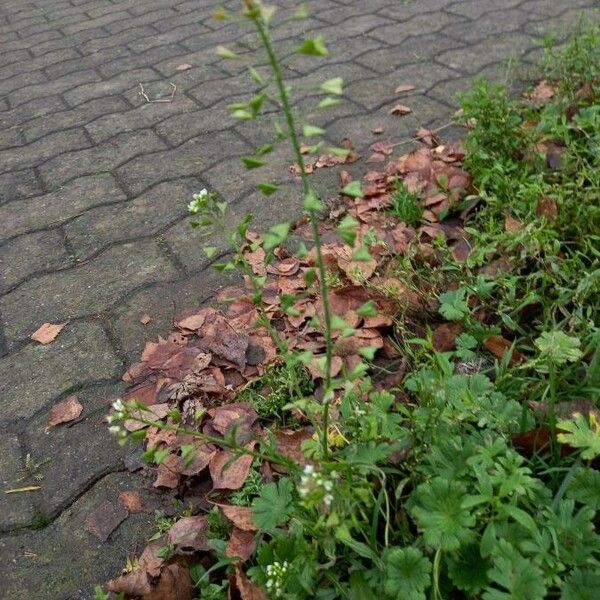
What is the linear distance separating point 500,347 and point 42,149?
2.46 metres

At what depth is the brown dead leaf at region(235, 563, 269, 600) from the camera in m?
1.25

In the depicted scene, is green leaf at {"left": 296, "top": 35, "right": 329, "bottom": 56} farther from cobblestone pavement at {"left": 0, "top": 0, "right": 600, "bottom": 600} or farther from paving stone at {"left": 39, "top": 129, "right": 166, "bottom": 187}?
paving stone at {"left": 39, "top": 129, "right": 166, "bottom": 187}

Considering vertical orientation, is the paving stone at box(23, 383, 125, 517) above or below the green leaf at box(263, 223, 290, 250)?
below

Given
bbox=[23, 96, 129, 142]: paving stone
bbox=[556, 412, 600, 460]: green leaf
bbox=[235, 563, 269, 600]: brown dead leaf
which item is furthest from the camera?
bbox=[23, 96, 129, 142]: paving stone

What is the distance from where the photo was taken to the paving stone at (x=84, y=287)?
215 cm

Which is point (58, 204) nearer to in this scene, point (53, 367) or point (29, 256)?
point (29, 256)

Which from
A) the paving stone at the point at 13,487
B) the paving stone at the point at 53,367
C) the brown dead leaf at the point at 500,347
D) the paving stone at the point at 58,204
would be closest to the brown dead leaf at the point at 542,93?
the brown dead leaf at the point at 500,347

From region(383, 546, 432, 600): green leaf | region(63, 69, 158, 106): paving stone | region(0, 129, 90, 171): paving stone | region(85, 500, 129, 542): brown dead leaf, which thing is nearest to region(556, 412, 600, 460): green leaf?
region(383, 546, 432, 600): green leaf

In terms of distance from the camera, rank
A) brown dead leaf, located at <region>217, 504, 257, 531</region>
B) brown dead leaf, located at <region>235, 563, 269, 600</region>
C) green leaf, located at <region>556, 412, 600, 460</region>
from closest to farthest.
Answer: green leaf, located at <region>556, 412, 600, 460</region> → brown dead leaf, located at <region>235, 563, 269, 600</region> → brown dead leaf, located at <region>217, 504, 257, 531</region>

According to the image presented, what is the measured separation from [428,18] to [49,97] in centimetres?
229

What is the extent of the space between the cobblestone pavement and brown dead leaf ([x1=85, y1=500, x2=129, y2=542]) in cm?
2

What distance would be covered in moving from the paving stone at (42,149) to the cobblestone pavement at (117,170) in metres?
0.01

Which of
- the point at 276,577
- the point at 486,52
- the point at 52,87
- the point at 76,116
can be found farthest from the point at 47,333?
the point at 486,52

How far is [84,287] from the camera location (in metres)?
2.25
